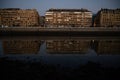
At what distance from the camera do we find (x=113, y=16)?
268 feet

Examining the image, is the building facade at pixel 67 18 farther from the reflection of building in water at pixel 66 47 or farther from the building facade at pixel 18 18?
the reflection of building in water at pixel 66 47

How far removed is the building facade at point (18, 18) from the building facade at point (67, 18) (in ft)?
18.6

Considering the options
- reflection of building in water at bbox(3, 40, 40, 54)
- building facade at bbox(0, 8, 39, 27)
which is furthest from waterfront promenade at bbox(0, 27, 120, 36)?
building facade at bbox(0, 8, 39, 27)

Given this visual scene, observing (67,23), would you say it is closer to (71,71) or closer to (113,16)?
(113,16)

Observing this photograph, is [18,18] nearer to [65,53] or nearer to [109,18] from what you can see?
[109,18]

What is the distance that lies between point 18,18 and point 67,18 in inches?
782

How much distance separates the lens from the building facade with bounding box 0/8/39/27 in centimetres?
8265

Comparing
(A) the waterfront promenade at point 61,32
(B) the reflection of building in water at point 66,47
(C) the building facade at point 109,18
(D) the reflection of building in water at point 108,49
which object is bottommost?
(D) the reflection of building in water at point 108,49

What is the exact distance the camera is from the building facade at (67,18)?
82.8 m

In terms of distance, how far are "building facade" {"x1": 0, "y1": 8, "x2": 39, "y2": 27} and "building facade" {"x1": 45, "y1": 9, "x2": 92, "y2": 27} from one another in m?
5.67

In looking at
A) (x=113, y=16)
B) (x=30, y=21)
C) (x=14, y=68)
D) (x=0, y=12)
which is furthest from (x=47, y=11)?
(x=14, y=68)

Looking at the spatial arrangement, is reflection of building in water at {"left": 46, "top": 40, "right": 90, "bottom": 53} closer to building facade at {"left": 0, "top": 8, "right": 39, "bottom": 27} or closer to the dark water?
the dark water

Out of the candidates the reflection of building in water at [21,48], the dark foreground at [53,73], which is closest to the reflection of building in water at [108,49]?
the reflection of building in water at [21,48]

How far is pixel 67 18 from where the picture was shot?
84.1 meters
